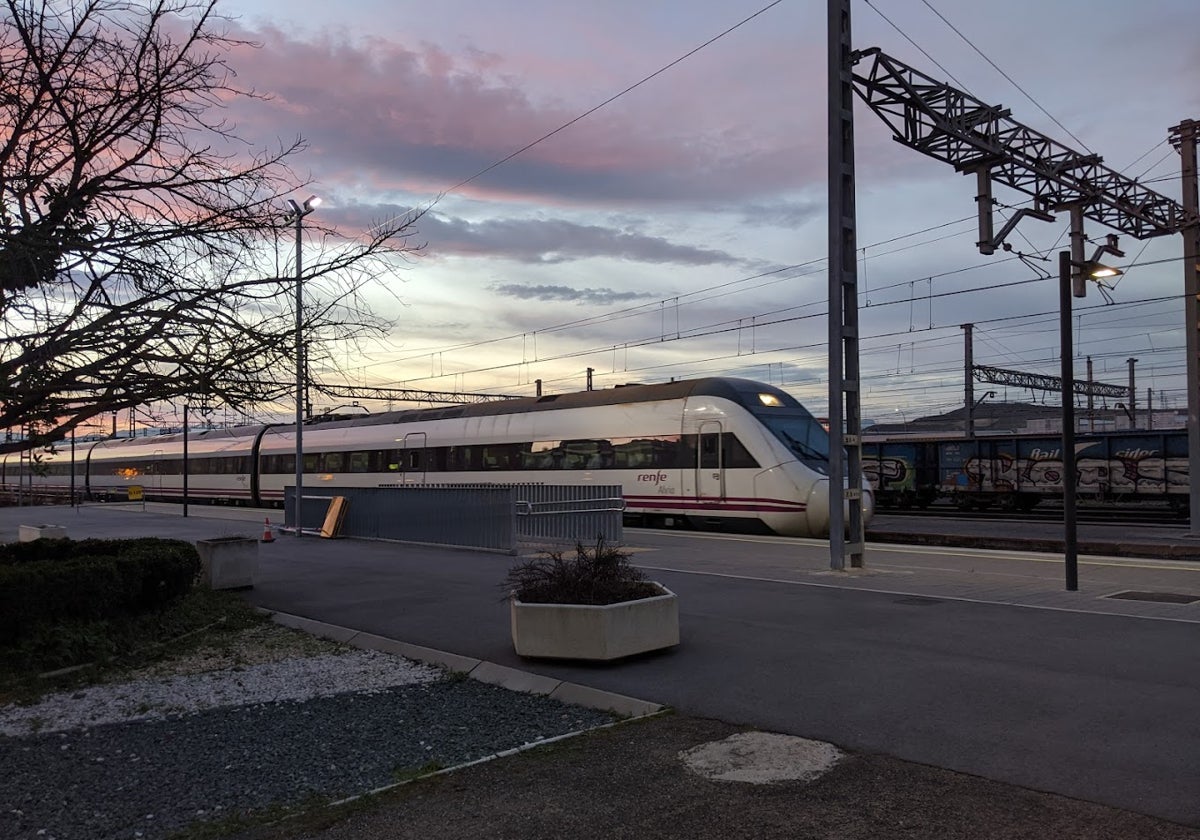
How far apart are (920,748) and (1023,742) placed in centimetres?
62

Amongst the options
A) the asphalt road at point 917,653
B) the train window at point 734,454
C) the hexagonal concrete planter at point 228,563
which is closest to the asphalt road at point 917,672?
the asphalt road at point 917,653

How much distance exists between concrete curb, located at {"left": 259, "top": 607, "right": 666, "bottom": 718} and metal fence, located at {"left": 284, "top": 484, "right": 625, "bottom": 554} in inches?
273

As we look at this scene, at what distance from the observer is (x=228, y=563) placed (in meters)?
12.3

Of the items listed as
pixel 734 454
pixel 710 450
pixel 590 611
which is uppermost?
pixel 710 450

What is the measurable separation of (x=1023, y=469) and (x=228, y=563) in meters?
28.1

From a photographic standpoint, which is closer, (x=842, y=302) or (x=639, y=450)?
(x=842, y=302)

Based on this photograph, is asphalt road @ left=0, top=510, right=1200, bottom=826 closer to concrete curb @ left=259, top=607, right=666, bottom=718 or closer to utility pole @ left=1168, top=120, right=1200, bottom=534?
concrete curb @ left=259, top=607, right=666, bottom=718

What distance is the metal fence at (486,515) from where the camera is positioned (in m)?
16.8

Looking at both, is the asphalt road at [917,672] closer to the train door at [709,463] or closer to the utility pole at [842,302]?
the utility pole at [842,302]

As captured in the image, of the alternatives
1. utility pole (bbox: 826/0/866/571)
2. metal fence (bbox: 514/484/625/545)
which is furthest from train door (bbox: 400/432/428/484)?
utility pole (bbox: 826/0/866/571)

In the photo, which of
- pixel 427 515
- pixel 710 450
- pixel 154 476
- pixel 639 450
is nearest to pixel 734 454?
pixel 710 450

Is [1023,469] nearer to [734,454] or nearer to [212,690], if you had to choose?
[734,454]

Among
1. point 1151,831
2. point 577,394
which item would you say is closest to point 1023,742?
point 1151,831

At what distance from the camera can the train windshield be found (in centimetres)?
2023
